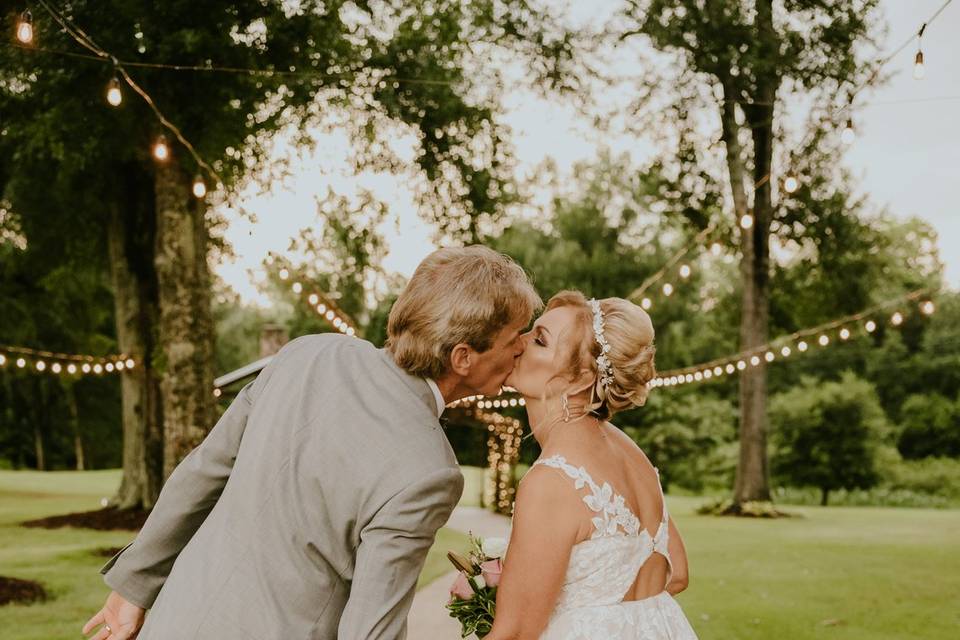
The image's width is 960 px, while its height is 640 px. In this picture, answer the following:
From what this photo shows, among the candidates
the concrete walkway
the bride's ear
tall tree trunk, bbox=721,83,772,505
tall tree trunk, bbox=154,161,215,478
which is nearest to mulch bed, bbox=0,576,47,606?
tall tree trunk, bbox=154,161,215,478

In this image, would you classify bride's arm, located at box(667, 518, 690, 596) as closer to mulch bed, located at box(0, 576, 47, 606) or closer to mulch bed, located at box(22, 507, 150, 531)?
mulch bed, located at box(0, 576, 47, 606)

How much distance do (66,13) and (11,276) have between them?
10.9 metres

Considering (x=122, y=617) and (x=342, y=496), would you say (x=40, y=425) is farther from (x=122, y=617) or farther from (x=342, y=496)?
(x=342, y=496)

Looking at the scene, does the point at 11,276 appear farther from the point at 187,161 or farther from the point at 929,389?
the point at 929,389

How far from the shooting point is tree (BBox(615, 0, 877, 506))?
61.5 feet

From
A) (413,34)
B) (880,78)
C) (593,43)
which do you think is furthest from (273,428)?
(880,78)

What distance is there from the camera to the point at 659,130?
21438 millimetres

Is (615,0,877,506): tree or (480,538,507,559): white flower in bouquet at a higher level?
(615,0,877,506): tree

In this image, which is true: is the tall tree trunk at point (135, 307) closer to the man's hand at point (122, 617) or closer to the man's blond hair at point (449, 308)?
the man's hand at point (122, 617)

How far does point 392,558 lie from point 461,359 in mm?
518

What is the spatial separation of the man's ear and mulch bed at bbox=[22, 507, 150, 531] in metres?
14.3

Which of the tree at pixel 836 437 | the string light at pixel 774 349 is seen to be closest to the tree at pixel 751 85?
the string light at pixel 774 349

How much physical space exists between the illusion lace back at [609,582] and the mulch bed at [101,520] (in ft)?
44.0

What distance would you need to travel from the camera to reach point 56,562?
12.0 metres
